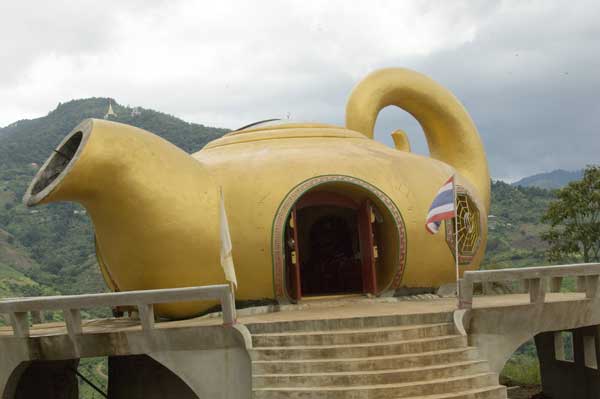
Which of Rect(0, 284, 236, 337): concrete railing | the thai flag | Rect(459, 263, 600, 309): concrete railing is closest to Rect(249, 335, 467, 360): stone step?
Rect(0, 284, 236, 337): concrete railing

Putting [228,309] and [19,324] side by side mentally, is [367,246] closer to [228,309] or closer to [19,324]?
[228,309]

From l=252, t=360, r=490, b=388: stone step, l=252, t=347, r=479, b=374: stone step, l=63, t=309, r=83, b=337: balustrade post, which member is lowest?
l=252, t=360, r=490, b=388: stone step

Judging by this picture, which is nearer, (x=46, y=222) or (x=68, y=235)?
(x=68, y=235)

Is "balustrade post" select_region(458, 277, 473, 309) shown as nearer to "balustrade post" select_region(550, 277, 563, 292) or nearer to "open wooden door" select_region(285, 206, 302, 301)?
"open wooden door" select_region(285, 206, 302, 301)

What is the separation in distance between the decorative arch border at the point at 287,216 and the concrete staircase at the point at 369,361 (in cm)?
250

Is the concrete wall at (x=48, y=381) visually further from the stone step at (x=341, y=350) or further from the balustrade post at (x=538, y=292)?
the balustrade post at (x=538, y=292)

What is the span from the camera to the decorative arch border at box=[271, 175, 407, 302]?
12469 millimetres

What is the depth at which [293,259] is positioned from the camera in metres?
13.1

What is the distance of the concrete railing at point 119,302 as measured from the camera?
32.5ft

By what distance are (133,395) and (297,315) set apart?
3166 millimetres

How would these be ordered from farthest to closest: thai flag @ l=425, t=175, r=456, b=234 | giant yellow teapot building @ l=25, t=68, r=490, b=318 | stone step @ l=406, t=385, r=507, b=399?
1. giant yellow teapot building @ l=25, t=68, r=490, b=318
2. thai flag @ l=425, t=175, r=456, b=234
3. stone step @ l=406, t=385, r=507, b=399

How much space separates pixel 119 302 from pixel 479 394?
4452 millimetres

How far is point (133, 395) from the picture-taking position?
12.8 meters

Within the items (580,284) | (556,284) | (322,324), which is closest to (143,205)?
(322,324)
